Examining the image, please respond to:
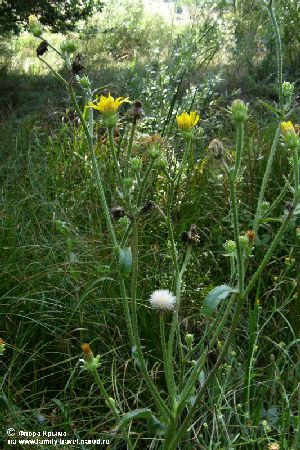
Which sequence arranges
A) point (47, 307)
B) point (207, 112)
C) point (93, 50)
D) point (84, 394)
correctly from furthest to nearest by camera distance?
1. point (93, 50)
2. point (207, 112)
3. point (47, 307)
4. point (84, 394)

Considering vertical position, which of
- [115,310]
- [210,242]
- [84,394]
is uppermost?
[210,242]

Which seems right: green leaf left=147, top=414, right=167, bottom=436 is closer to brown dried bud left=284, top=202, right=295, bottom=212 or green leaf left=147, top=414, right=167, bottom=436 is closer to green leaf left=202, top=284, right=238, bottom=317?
green leaf left=202, top=284, right=238, bottom=317

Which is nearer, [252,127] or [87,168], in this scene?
[87,168]

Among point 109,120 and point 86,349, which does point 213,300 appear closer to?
point 86,349

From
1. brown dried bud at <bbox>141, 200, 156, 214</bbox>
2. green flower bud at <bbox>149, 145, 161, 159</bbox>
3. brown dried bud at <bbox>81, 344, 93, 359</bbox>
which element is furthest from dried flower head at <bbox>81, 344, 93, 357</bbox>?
green flower bud at <bbox>149, 145, 161, 159</bbox>

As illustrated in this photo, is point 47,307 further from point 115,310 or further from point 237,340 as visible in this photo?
point 237,340

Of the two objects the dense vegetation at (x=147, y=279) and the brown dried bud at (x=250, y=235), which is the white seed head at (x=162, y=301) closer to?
the dense vegetation at (x=147, y=279)

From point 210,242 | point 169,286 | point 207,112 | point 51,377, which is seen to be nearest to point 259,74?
point 207,112

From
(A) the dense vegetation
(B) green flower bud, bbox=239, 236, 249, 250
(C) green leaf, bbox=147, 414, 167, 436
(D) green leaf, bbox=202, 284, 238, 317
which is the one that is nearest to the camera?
(D) green leaf, bbox=202, 284, 238, 317

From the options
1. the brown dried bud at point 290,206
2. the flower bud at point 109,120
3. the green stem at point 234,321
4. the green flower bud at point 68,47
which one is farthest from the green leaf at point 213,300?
the green flower bud at point 68,47

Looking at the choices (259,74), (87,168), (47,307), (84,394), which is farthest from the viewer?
(259,74)

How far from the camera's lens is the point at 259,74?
5.28m

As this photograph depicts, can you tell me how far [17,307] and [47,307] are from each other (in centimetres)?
12

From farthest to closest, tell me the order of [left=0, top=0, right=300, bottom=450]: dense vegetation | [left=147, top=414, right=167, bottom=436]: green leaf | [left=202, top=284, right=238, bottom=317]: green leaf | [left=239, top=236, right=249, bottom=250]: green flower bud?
[left=0, top=0, right=300, bottom=450]: dense vegetation
[left=147, top=414, right=167, bottom=436]: green leaf
[left=239, top=236, right=249, bottom=250]: green flower bud
[left=202, top=284, right=238, bottom=317]: green leaf
